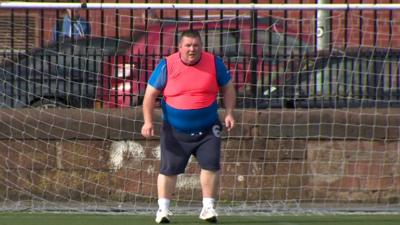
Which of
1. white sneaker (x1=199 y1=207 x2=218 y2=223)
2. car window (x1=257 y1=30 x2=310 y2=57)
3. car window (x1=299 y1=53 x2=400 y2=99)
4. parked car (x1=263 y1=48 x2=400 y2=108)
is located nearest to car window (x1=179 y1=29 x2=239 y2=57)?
car window (x1=257 y1=30 x2=310 y2=57)

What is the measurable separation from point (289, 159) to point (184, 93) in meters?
2.73

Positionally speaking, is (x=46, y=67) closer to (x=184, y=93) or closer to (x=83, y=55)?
(x=83, y=55)

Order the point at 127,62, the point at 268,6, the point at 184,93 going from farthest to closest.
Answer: the point at 127,62
the point at 268,6
the point at 184,93

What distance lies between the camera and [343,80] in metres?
12.2

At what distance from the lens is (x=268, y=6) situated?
37.5ft

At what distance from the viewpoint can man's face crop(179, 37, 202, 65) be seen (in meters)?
9.70

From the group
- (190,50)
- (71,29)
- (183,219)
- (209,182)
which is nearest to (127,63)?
(71,29)

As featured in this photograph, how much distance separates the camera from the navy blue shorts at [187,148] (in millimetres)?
9883

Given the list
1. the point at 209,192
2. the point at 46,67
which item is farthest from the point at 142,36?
the point at 209,192

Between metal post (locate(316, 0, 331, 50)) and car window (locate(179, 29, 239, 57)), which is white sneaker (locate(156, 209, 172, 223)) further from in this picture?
metal post (locate(316, 0, 331, 50))

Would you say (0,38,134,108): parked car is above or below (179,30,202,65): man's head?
below

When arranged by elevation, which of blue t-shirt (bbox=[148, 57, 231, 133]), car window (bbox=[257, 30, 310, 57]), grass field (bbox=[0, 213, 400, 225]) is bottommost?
grass field (bbox=[0, 213, 400, 225])

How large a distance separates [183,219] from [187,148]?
0.95 meters

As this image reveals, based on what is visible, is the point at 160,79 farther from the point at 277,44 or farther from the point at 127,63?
the point at 277,44
